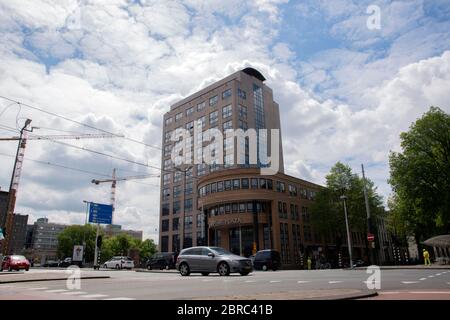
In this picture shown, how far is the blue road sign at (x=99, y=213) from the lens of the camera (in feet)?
140

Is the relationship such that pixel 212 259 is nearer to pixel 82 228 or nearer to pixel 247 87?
pixel 247 87

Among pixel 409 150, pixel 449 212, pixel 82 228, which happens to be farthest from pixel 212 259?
pixel 82 228

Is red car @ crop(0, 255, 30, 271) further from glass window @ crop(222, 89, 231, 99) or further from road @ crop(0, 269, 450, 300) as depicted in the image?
glass window @ crop(222, 89, 231, 99)

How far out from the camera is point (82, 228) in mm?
111250

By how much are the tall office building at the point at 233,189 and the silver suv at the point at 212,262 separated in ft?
42.8

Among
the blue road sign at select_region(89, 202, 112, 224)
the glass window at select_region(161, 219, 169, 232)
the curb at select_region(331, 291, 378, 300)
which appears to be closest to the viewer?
the curb at select_region(331, 291, 378, 300)

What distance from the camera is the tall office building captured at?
52.5m

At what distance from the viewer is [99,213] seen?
43.3 m

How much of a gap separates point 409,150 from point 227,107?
134ft

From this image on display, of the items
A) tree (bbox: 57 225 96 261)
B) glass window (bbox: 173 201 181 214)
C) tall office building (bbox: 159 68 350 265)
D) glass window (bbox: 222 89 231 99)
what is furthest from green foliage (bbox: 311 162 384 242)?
tree (bbox: 57 225 96 261)

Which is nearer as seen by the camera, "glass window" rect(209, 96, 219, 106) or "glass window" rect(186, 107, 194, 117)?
"glass window" rect(209, 96, 219, 106)
